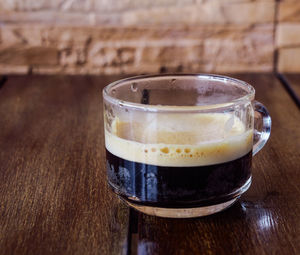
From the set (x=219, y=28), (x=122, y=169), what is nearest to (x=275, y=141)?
(x=122, y=169)

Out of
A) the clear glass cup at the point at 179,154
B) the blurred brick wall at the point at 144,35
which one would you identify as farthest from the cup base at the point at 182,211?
the blurred brick wall at the point at 144,35

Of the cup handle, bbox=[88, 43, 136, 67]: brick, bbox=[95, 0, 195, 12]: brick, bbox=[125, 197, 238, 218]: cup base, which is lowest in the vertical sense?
bbox=[88, 43, 136, 67]: brick

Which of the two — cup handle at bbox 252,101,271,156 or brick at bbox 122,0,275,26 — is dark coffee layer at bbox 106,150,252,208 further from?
brick at bbox 122,0,275,26

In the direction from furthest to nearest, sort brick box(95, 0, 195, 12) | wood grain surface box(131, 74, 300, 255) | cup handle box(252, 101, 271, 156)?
brick box(95, 0, 195, 12) → cup handle box(252, 101, 271, 156) → wood grain surface box(131, 74, 300, 255)

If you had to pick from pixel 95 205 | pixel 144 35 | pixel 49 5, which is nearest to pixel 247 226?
pixel 95 205

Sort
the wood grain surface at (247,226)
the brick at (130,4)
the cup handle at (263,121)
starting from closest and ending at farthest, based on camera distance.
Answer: the wood grain surface at (247,226) → the cup handle at (263,121) → the brick at (130,4)

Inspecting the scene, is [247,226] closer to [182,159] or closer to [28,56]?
[182,159]

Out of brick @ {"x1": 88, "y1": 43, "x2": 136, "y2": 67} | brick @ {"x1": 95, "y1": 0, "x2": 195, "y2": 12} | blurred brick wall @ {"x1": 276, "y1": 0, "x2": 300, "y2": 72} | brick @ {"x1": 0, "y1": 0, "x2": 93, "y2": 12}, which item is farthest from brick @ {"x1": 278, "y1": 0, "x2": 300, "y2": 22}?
brick @ {"x1": 0, "y1": 0, "x2": 93, "y2": 12}

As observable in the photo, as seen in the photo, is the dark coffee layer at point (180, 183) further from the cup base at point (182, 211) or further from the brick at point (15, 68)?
the brick at point (15, 68)
